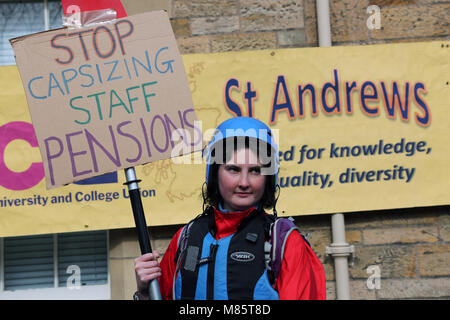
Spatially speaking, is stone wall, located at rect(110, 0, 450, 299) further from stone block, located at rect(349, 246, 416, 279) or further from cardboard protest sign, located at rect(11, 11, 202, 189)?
cardboard protest sign, located at rect(11, 11, 202, 189)

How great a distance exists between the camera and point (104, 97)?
77.1 inches

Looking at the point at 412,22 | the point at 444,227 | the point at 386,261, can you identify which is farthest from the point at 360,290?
the point at 412,22

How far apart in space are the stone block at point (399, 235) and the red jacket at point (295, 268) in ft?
7.85

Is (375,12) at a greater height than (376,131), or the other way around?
(375,12)

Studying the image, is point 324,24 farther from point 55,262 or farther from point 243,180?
point 55,262

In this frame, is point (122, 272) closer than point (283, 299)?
No

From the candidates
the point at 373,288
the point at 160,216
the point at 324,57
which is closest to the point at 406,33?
the point at 324,57

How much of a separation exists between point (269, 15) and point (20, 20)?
202cm

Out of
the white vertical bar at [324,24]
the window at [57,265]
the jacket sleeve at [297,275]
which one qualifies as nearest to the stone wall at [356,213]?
the white vertical bar at [324,24]

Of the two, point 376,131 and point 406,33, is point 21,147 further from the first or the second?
point 406,33

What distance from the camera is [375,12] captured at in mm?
4145

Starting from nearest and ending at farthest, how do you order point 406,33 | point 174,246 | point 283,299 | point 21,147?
1. point 283,299
2. point 174,246
3. point 21,147
4. point 406,33

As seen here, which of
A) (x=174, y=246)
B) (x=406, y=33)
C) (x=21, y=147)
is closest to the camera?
(x=174, y=246)

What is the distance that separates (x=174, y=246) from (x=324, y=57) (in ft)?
8.22
